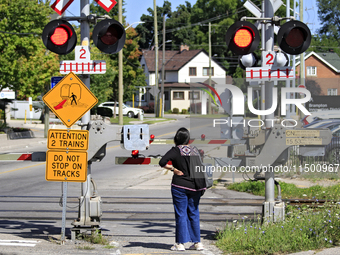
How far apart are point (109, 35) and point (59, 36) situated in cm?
72

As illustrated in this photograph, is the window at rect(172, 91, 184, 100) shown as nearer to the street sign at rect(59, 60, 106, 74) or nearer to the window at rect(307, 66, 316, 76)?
the window at rect(307, 66, 316, 76)

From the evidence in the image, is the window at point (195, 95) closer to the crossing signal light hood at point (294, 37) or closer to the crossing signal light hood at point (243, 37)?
the crossing signal light hood at point (243, 37)

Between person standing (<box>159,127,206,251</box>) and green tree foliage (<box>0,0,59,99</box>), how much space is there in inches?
726

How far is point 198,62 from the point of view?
66.7 m

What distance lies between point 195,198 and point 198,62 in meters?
61.5

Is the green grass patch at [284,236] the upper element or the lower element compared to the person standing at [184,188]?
lower

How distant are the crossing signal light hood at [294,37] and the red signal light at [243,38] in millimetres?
401

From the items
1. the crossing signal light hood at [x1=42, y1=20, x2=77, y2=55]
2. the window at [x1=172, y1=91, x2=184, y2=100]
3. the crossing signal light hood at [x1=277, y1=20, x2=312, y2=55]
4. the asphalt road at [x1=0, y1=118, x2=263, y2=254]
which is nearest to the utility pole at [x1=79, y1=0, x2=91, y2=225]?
the crossing signal light hood at [x1=42, y1=20, x2=77, y2=55]

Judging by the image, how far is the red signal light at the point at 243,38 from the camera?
21.7ft

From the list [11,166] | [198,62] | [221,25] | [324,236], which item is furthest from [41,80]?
[221,25]

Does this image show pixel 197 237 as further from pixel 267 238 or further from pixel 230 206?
pixel 230 206

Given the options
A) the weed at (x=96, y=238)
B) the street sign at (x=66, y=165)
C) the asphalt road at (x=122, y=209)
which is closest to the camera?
the street sign at (x=66, y=165)

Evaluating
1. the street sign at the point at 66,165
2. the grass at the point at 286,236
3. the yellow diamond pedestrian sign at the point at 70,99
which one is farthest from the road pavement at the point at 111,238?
the yellow diamond pedestrian sign at the point at 70,99

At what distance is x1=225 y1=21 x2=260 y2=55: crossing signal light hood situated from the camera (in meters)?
6.59
